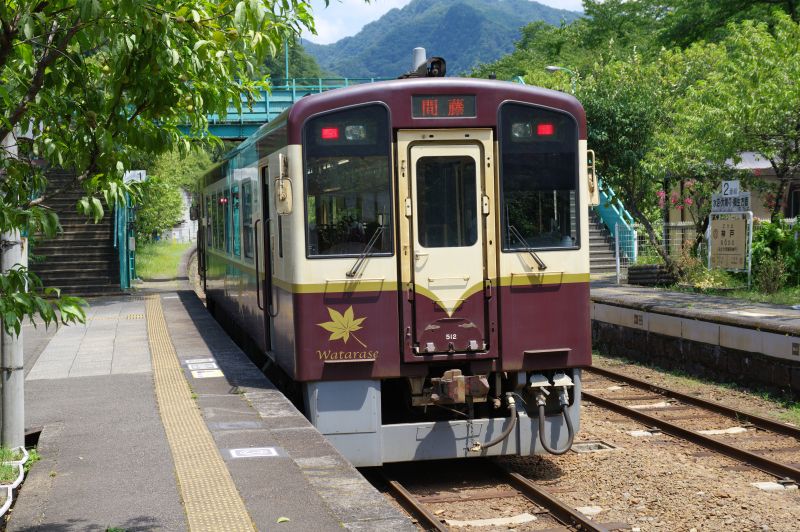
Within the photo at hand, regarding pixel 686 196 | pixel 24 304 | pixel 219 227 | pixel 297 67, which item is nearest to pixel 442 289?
pixel 24 304

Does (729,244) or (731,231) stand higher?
(731,231)

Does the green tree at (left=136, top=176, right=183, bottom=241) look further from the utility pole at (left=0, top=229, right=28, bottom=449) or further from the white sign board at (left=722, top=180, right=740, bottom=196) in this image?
the utility pole at (left=0, top=229, right=28, bottom=449)

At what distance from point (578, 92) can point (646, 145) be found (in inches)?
88.3

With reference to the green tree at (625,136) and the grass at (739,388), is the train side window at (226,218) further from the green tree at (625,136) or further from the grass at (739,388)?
the green tree at (625,136)

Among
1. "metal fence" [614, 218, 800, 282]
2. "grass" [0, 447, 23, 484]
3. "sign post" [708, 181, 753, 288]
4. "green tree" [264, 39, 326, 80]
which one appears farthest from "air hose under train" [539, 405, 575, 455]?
"green tree" [264, 39, 326, 80]

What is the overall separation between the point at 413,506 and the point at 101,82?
3.96 metres

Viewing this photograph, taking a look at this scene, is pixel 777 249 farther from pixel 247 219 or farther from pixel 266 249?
pixel 266 249

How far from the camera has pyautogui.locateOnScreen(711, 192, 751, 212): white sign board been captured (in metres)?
18.5

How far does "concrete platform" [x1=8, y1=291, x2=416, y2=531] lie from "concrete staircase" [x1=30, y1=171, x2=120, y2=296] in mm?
11433

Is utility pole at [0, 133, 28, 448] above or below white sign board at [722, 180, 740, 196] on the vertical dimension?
below

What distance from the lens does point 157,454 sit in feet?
A: 24.0

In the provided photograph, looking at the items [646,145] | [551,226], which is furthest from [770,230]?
[551,226]

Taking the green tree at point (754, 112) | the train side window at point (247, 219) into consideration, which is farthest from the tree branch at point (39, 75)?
the green tree at point (754, 112)

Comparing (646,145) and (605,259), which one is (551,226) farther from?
(605,259)
